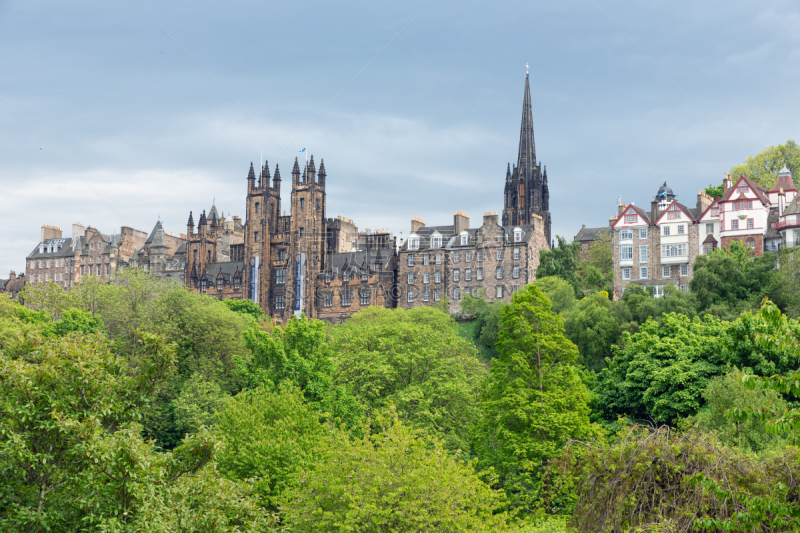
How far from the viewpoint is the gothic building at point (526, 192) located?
11344 cm

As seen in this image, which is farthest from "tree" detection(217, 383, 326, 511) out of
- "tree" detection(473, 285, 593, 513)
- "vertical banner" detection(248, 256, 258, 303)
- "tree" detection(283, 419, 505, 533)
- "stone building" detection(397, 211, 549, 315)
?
"vertical banner" detection(248, 256, 258, 303)

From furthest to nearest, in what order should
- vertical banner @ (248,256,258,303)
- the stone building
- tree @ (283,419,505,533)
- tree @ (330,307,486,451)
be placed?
1. vertical banner @ (248,256,258,303)
2. the stone building
3. tree @ (330,307,486,451)
4. tree @ (283,419,505,533)

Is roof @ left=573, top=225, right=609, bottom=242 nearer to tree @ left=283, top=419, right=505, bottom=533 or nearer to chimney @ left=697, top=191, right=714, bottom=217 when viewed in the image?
chimney @ left=697, top=191, right=714, bottom=217

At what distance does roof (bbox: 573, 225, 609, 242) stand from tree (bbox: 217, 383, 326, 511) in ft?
251

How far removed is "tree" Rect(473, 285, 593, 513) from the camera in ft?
125

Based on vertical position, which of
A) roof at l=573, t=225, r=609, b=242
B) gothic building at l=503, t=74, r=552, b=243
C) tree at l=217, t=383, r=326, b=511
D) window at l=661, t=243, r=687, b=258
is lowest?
tree at l=217, t=383, r=326, b=511

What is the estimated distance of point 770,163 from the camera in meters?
98.2

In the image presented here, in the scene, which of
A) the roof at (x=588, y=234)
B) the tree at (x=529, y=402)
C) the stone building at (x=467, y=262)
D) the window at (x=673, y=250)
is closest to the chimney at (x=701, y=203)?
the window at (x=673, y=250)

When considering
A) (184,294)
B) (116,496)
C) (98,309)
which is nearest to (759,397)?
(116,496)

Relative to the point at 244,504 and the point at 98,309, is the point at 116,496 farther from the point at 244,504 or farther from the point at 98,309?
the point at 98,309

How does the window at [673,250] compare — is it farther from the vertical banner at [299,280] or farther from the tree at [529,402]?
the tree at [529,402]

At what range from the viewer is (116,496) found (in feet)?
65.1

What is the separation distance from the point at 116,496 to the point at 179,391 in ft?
124

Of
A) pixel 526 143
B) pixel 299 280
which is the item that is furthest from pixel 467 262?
pixel 526 143
